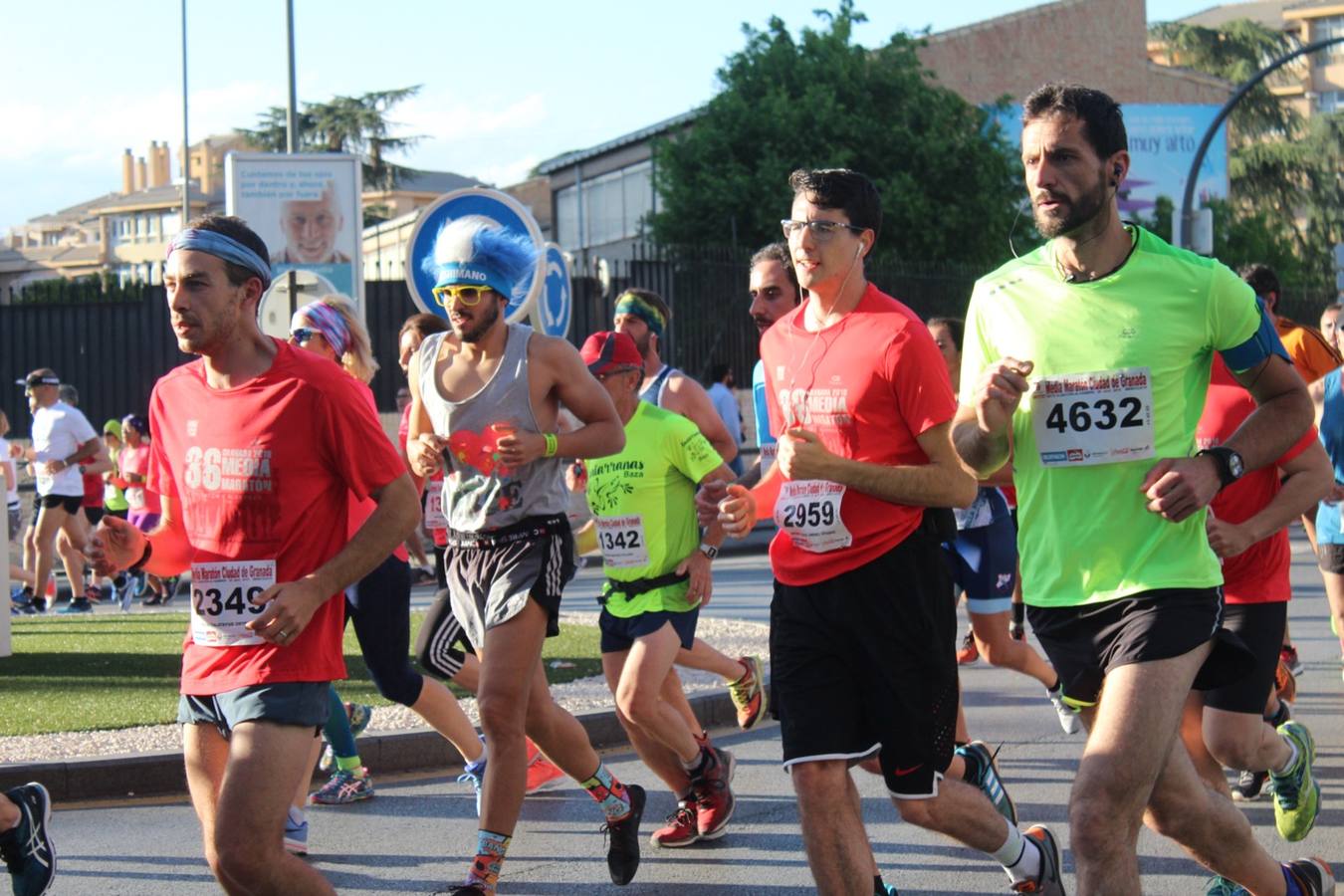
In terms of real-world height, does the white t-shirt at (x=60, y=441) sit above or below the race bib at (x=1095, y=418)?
below

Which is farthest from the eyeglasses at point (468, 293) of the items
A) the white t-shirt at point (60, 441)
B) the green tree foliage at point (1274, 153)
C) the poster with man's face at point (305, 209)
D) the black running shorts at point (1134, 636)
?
the green tree foliage at point (1274, 153)

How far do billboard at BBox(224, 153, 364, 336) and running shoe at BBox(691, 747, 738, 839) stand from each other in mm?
13325

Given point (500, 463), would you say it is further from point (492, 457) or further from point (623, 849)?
point (623, 849)

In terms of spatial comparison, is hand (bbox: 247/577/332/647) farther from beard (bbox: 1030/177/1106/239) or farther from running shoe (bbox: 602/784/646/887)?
running shoe (bbox: 602/784/646/887)

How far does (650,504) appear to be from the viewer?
21.9 feet

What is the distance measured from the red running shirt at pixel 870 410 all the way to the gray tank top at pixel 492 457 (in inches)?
41.9

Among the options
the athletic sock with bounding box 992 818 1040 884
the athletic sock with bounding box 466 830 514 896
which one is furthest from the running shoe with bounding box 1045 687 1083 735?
the athletic sock with bounding box 466 830 514 896

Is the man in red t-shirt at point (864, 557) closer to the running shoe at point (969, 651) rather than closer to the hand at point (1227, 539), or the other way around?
the hand at point (1227, 539)

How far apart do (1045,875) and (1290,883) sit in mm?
881

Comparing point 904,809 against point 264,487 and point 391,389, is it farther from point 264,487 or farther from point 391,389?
point 391,389

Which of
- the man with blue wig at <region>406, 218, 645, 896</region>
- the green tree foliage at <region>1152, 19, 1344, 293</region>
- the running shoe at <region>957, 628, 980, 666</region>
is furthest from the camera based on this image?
the green tree foliage at <region>1152, 19, 1344, 293</region>

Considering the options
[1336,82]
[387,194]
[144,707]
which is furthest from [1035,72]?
[1336,82]

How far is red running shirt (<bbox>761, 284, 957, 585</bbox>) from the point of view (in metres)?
4.66

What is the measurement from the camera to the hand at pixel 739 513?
4570 millimetres
